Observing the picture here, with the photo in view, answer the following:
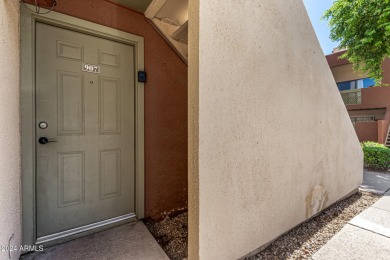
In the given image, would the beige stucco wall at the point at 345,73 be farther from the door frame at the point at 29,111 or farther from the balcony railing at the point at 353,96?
the door frame at the point at 29,111

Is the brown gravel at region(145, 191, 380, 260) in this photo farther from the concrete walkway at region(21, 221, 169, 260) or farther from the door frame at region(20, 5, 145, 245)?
the door frame at region(20, 5, 145, 245)

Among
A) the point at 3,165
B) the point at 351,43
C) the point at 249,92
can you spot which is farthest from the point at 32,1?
the point at 351,43

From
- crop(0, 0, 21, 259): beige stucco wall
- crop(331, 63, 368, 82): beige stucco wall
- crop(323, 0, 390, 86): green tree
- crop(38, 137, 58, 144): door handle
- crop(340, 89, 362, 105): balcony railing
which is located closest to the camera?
crop(0, 0, 21, 259): beige stucco wall

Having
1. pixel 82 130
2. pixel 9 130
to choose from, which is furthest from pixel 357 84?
pixel 9 130

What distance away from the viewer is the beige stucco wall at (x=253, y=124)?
1.35 metres

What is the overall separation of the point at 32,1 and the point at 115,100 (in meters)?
1.12

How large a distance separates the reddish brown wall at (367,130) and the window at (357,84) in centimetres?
263

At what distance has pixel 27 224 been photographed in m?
1.69

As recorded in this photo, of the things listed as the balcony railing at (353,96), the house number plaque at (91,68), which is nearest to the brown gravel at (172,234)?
the house number plaque at (91,68)

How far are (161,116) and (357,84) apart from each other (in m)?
12.8

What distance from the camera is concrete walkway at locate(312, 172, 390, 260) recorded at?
1.82m

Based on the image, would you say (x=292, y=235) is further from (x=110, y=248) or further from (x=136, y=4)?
(x=136, y=4)

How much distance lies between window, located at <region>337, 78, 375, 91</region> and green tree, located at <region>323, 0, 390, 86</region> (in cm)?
525

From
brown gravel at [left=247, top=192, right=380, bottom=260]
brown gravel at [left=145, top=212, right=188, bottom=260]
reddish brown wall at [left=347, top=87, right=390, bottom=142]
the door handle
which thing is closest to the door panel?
the door handle
